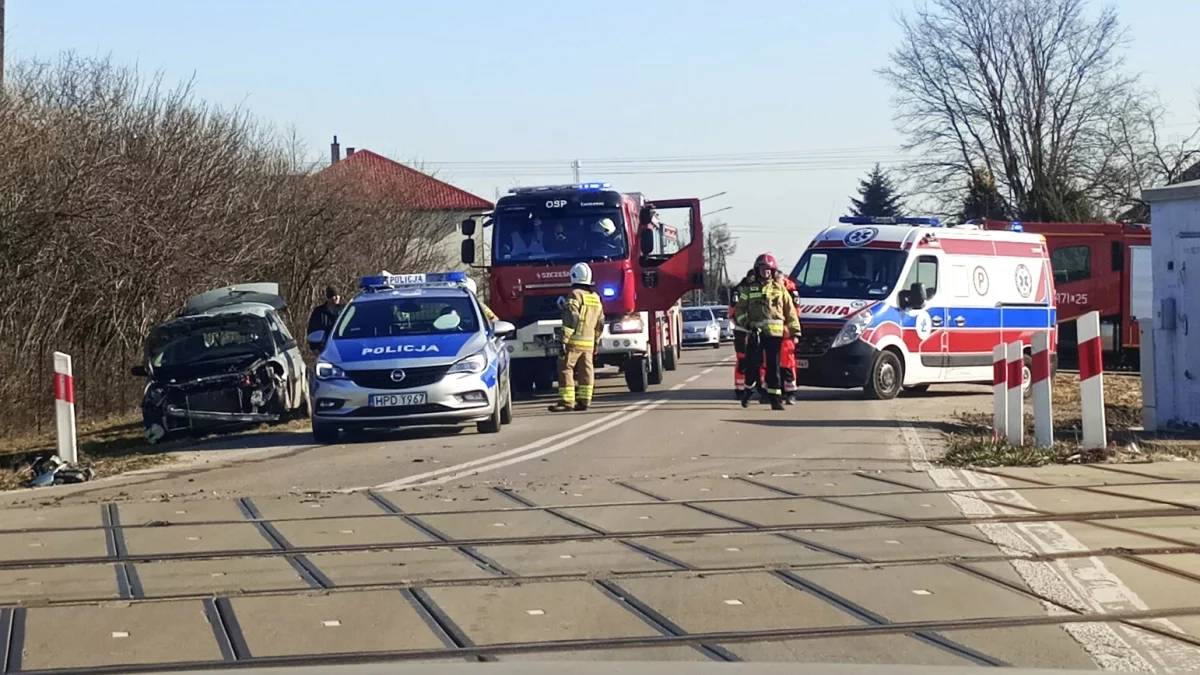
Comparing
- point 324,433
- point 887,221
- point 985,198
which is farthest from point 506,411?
point 985,198

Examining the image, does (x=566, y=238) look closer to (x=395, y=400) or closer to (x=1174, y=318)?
(x=395, y=400)

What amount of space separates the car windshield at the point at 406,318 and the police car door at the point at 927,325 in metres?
6.96

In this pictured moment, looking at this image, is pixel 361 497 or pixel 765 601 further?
pixel 361 497

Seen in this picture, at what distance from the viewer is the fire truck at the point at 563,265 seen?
21.7m

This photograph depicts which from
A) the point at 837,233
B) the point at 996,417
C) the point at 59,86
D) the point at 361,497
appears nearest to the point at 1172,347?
the point at 996,417

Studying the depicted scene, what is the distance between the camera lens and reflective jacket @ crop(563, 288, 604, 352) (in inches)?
729

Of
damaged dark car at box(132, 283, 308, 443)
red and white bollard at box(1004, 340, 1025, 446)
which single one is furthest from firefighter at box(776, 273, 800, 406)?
damaged dark car at box(132, 283, 308, 443)

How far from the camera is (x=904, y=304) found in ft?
66.8

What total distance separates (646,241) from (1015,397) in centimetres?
1003

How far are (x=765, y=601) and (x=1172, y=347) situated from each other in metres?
10.2

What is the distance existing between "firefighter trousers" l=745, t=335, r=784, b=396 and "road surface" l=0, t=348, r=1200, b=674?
5.02m

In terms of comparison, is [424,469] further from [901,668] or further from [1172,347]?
[1172,347]

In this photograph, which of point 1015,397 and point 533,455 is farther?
point 1015,397

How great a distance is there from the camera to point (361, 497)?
10328 millimetres
